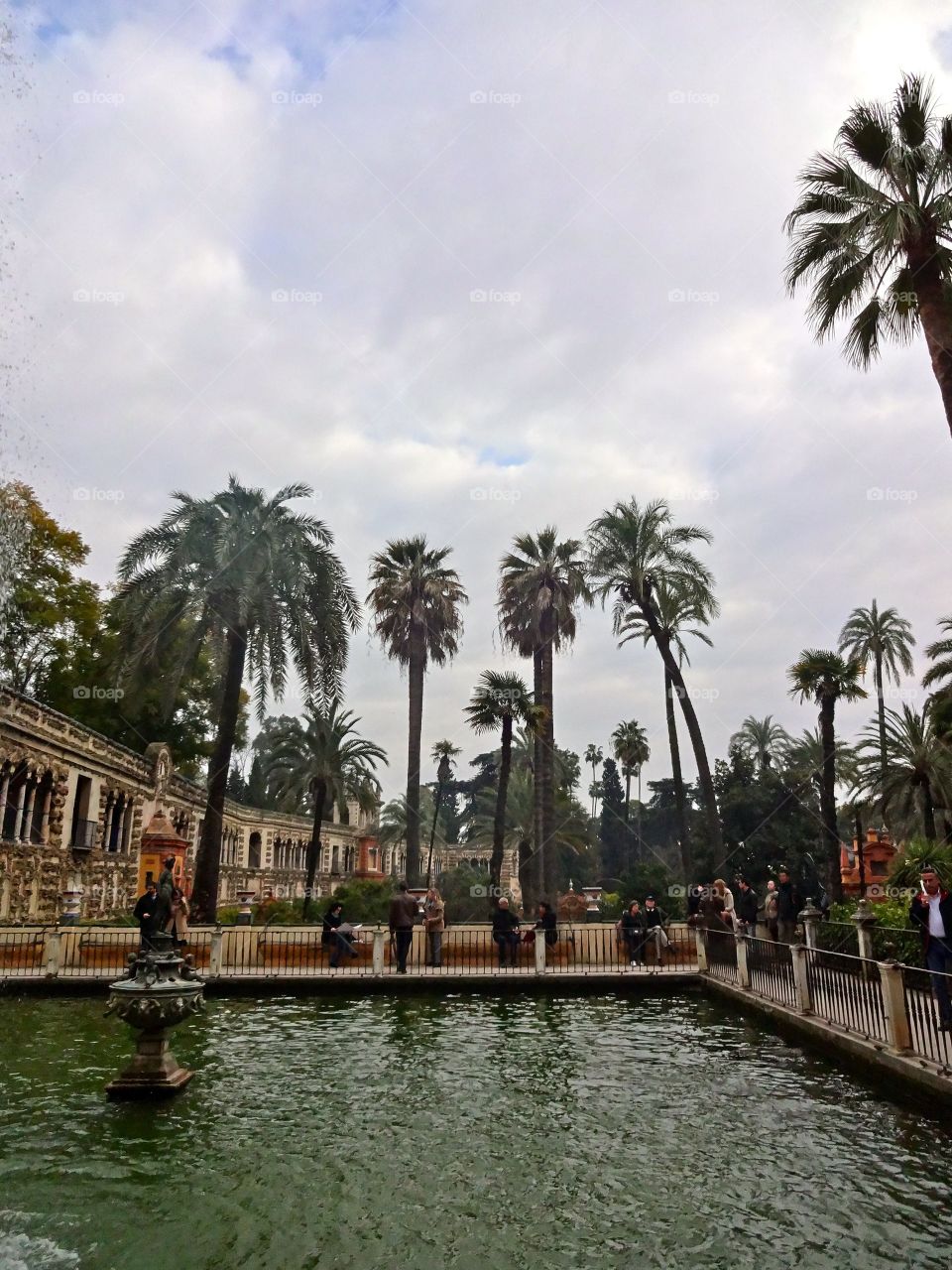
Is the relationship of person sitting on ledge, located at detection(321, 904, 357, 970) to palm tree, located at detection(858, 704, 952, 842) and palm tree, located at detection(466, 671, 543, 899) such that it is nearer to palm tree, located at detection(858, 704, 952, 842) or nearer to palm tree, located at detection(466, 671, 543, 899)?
palm tree, located at detection(466, 671, 543, 899)

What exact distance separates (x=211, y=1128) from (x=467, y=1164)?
2493 mm

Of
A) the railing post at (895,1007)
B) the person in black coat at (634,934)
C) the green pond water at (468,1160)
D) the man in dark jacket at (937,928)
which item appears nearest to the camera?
the green pond water at (468,1160)

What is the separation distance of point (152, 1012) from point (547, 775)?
23.5m

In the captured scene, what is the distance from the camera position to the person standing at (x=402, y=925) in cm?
1812

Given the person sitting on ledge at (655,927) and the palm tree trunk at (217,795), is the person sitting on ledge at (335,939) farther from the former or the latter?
the person sitting on ledge at (655,927)

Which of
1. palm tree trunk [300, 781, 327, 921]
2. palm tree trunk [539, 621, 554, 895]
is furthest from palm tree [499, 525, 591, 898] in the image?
palm tree trunk [300, 781, 327, 921]

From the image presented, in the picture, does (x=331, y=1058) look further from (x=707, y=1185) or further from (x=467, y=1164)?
(x=707, y=1185)

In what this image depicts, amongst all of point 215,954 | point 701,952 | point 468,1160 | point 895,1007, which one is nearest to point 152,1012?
point 468,1160

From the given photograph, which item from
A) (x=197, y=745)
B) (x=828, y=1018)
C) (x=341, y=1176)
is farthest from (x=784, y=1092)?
(x=197, y=745)

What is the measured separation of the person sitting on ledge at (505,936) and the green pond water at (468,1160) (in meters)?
6.97

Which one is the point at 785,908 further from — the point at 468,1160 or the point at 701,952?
the point at 468,1160

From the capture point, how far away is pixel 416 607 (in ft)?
116

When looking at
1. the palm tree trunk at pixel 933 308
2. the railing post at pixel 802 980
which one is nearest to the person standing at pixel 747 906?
the railing post at pixel 802 980

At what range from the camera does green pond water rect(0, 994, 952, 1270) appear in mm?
5613
